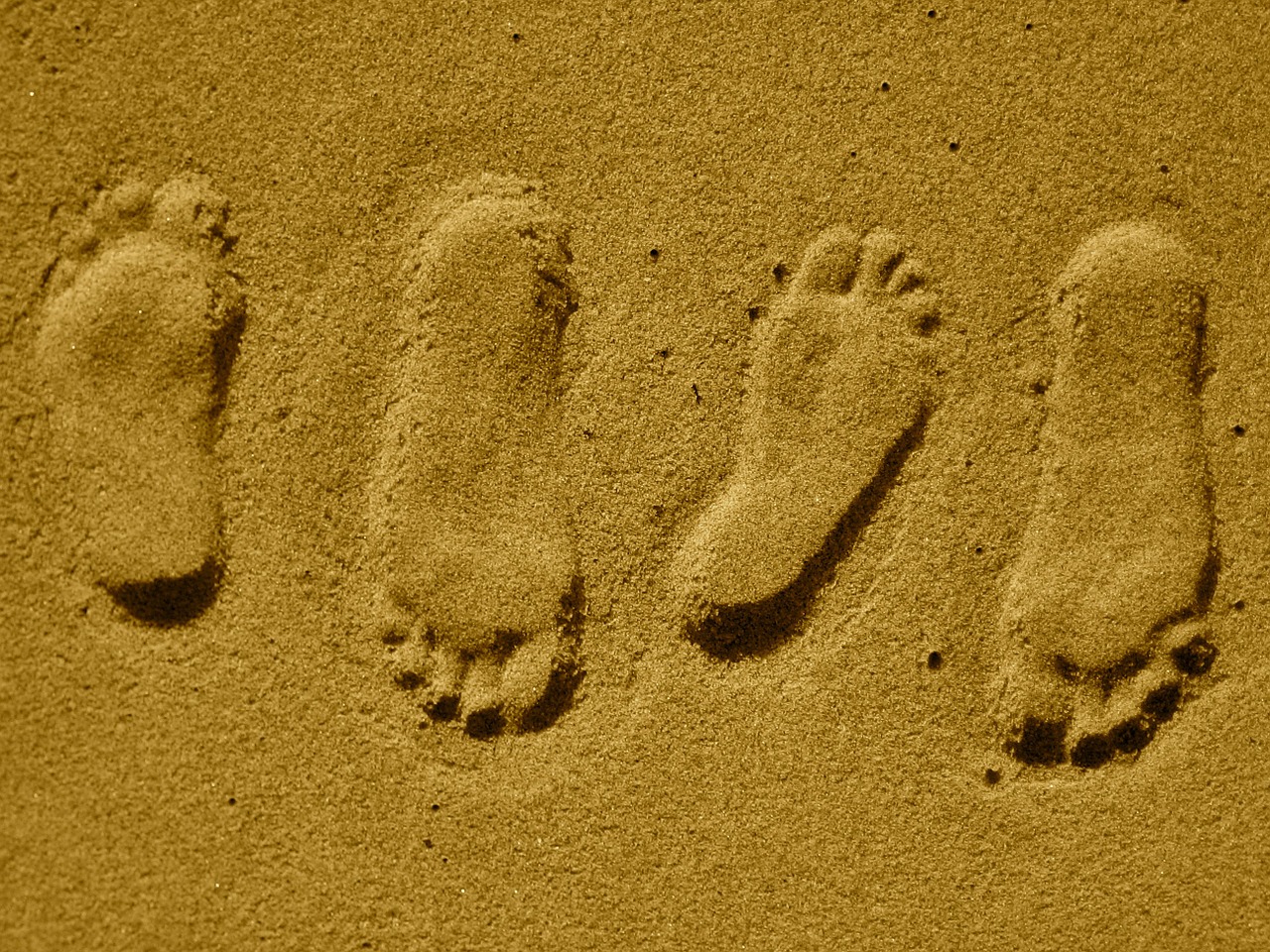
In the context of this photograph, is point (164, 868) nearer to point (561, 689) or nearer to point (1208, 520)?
point (561, 689)

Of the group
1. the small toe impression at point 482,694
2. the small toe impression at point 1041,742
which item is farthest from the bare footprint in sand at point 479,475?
the small toe impression at point 1041,742

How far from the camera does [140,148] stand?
110 cm

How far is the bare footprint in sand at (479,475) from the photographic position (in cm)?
110

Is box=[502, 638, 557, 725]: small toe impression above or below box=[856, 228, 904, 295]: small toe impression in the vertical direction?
below

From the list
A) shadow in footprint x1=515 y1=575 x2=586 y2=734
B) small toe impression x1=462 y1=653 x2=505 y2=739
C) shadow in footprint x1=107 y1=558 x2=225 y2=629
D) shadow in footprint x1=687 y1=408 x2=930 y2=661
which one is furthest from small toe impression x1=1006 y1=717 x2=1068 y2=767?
shadow in footprint x1=107 y1=558 x2=225 y2=629

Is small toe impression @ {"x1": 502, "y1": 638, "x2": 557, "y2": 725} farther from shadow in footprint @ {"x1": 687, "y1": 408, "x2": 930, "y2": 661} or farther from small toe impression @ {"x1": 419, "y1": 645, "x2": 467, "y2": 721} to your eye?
shadow in footprint @ {"x1": 687, "y1": 408, "x2": 930, "y2": 661}

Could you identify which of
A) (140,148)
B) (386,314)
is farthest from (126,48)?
(386,314)

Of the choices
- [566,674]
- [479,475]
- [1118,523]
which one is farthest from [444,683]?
[1118,523]

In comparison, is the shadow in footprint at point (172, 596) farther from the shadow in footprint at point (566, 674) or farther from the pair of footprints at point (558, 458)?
the shadow in footprint at point (566, 674)

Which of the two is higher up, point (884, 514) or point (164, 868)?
point (884, 514)

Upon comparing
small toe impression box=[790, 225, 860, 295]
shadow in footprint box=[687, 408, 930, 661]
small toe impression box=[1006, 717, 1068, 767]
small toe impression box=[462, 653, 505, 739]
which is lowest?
small toe impression box=[462, 653, 505, 739]

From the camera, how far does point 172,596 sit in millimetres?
1098

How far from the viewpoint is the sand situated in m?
1.10

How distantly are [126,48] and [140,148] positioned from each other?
0.13 meters
